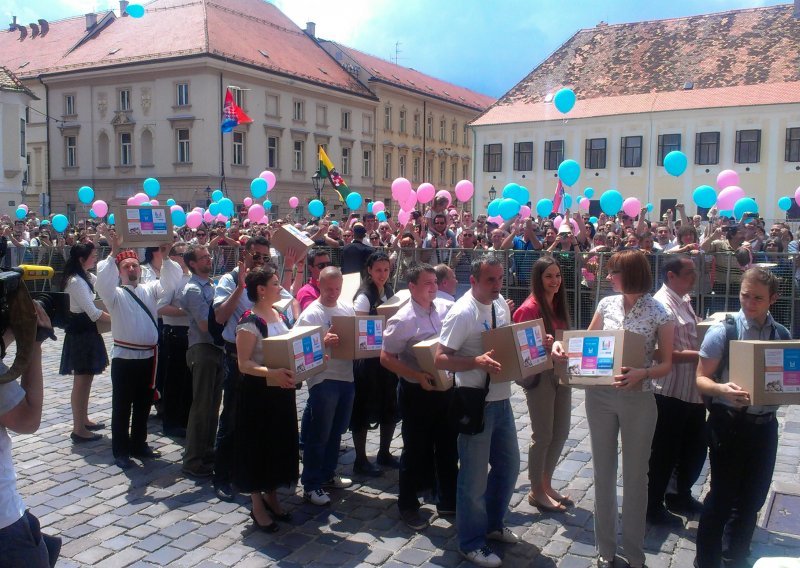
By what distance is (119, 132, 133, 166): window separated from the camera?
44.0 m

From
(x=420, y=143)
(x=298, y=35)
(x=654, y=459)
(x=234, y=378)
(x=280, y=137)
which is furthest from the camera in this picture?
(x=420, y=143)

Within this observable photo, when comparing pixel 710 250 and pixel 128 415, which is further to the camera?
pixel 710 250

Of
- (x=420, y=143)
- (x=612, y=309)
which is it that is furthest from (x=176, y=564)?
(x=420, y=143)

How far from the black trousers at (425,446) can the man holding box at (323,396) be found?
537 millimetres

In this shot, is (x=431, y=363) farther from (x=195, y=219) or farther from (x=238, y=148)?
(x=238, y=148)

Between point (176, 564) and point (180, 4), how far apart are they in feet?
155

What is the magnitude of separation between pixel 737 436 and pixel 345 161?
159 feet

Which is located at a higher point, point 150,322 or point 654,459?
point 150,322

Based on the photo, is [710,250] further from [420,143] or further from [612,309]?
[420,143]

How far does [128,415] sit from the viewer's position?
6.41 meters

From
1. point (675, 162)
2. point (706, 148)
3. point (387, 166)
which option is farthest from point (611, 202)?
point (387, 166)

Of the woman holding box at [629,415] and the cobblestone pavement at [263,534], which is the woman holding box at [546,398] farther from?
the woman holding box at [629,415]

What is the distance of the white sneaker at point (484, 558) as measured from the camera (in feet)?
14.8

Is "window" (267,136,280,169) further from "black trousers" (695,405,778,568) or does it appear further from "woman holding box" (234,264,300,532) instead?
"black trousers" (695,405,778,568)
